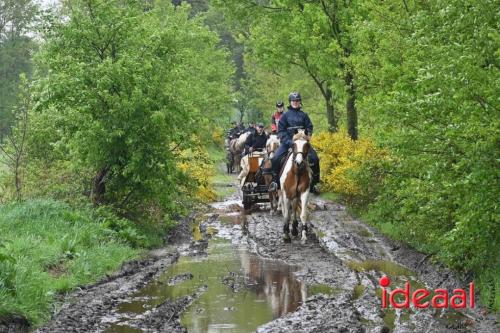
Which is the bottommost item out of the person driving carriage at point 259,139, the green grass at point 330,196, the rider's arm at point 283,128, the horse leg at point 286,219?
the green grass at point 330,196

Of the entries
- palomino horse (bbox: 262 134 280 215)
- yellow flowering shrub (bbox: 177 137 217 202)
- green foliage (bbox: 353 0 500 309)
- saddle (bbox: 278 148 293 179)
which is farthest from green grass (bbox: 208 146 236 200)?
green foliage (bbox: 353 0 500 309)

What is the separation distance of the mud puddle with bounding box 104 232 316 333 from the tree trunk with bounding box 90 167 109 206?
3483mm

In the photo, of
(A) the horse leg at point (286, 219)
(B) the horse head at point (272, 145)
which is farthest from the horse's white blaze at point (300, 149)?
(B) the horse head at point (272, 145)

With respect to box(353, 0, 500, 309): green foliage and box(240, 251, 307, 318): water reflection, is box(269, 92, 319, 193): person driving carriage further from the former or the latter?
box(353, 0, 500, 309): green foliage

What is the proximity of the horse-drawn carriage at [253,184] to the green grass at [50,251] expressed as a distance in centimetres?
711

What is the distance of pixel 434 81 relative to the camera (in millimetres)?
8945

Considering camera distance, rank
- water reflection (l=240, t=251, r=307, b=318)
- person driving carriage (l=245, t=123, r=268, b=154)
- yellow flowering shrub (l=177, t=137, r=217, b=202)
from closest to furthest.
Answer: water reflection (l=240, t=251, r=307, b=318)
yellow flowering shrub (l=177, t=137, r=217, b=202)
person driving carriage (l=245, t=123, r=268, b=154)

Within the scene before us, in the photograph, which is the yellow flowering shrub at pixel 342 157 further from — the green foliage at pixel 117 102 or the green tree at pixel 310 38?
the green foliage at pixel 117 102

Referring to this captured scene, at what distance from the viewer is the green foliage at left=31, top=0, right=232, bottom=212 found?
15.1 meters

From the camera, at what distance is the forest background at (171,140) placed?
8656mm

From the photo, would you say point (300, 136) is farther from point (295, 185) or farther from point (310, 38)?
point (310, 38)

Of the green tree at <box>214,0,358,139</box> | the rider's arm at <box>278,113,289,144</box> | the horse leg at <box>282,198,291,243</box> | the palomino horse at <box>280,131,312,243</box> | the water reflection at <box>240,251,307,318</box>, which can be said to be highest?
the green tree at <box>214,0,358,139</box>

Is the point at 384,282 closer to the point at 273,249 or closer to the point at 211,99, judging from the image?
the point at 273,249

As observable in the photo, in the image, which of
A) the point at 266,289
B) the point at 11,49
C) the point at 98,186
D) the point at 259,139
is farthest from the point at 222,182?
the point at 11,49
